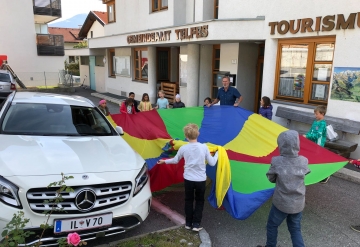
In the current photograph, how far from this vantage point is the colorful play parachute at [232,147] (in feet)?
13.1

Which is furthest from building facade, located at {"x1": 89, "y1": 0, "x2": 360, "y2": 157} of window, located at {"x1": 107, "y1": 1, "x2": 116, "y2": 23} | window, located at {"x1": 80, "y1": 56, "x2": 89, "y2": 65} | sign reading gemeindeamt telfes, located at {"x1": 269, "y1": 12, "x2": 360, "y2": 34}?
window, located at {"x1": 80, "y1": 56, "x2": 89, "y2": 65}

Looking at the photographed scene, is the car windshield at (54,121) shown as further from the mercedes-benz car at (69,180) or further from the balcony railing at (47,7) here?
the balcony railing at (47,7)

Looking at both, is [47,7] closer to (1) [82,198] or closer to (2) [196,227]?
(1) [82,198]

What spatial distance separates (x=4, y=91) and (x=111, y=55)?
732 cm

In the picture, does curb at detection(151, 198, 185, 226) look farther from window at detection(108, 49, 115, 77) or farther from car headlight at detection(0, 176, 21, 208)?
window at detection(108, 49, 115, 77)

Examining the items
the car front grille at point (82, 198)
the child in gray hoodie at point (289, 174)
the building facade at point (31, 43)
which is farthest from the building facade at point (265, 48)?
the building facade at point (31, 43)

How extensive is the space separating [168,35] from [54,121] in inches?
336

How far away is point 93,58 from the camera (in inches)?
961

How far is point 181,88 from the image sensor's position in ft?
46.8

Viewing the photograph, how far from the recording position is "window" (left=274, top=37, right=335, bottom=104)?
824 centimetres

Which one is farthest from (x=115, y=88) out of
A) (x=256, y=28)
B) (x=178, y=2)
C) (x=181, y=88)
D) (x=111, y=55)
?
(x=256, y=28)

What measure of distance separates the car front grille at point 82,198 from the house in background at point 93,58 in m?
18.8

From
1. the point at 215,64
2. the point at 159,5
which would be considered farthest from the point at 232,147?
the point at 159,5

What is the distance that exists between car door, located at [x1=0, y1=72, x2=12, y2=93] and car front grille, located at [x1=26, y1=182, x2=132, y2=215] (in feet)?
52.7
